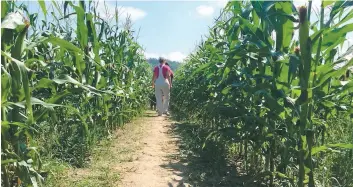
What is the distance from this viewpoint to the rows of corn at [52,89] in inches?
86.5

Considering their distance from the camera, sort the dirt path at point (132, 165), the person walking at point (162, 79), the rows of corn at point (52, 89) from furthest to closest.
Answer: the person walking at point (162, 79) < the dirt path at point (132, 165) < the rows of corn at point (52, 89)

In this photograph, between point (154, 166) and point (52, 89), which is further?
point (154, 166)

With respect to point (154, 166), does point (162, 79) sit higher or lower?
higher

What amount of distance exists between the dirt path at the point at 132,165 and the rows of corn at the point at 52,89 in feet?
0.80

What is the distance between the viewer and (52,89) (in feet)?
10.7

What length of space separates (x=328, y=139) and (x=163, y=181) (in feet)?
6.45

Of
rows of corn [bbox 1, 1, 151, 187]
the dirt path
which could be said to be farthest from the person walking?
the dirt path

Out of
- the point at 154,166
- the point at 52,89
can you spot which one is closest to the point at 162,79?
the point at 154,166

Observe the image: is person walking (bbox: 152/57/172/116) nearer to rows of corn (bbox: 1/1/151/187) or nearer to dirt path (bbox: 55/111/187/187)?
rows of corn (bbox: 1/1/151/187)

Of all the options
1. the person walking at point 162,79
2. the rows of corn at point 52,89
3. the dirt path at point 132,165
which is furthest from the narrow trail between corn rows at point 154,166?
the person walking at point 162,79

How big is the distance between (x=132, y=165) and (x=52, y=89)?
5.11 feet

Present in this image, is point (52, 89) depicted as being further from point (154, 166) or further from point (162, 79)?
point (162, 79)

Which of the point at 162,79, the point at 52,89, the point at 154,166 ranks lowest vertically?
the point at 154,166

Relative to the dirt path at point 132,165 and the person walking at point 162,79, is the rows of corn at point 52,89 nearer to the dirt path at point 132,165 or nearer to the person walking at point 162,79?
the dirt path at point 132,165
